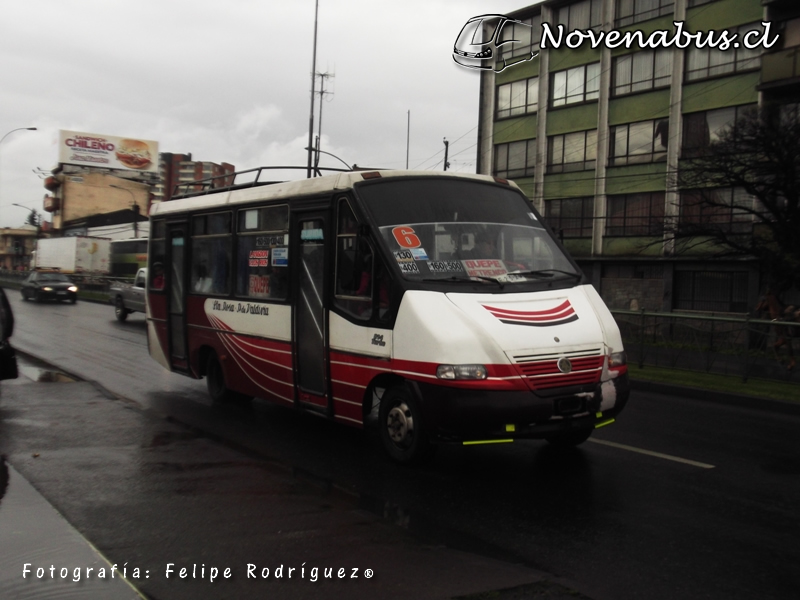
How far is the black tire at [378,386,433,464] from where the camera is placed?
678 centimetres

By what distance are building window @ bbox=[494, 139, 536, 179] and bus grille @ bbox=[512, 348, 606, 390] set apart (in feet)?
124

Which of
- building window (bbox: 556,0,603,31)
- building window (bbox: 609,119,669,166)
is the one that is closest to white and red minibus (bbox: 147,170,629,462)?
building window (bbox: 609,119,669,166)

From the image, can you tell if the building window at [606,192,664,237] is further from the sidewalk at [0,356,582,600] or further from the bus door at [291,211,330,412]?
the sidewalk at [0,356,582,600]

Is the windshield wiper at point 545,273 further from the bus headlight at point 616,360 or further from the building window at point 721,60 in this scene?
the building window at point 721,60

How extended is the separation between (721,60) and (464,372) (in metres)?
34.0

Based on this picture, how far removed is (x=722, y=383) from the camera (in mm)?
13516

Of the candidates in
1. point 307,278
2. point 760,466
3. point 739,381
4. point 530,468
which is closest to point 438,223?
point 307,278

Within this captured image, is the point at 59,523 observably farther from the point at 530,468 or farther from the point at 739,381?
the point at 739,381

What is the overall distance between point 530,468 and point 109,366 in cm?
953

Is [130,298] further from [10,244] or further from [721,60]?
[10,244]

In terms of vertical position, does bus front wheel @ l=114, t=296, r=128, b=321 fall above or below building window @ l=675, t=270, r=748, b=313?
below

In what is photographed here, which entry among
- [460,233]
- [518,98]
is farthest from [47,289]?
[460,233]

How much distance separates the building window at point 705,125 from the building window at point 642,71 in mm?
2555

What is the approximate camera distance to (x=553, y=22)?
43.1 meters
